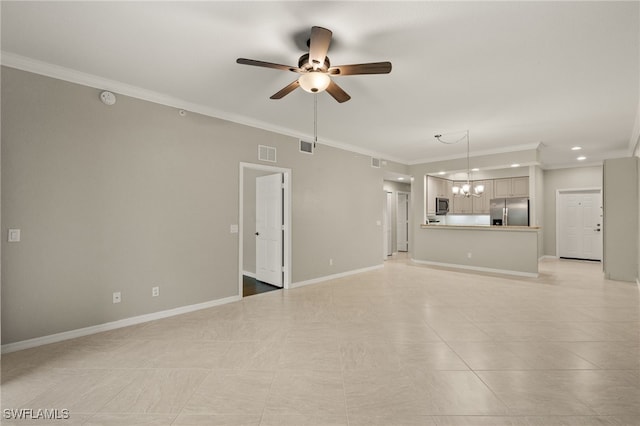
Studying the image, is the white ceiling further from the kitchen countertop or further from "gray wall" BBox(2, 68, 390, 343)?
the kitchen countertop

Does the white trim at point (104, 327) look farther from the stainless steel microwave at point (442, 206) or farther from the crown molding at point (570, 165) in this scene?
the crown molding at point (570, 165)

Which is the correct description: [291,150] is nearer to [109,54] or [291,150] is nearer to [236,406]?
[109,54]

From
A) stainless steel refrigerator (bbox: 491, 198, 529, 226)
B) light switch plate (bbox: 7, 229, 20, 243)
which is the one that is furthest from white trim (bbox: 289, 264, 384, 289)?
stainless steel refrigerator (bbox: 491, 198, 529, 226)

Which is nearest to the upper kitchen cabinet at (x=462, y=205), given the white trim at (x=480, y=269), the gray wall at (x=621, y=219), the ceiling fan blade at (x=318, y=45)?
the white trim at (x=480, y=269)

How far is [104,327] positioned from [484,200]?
29.7 ft

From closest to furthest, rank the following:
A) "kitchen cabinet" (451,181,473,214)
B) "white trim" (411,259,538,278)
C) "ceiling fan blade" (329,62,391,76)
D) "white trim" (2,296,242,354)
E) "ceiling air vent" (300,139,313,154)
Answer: "ceiling fan blade" (329,62,391,76)
"white trim" (2,296,242,354)
"ceiling air vent" (300,139,313,154)
"white trim" (411,259,538,278)
"kitchen cabinet" (451,181,473,214)

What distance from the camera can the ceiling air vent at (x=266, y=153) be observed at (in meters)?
4.81

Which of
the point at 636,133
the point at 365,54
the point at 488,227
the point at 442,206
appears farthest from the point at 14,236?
the point at 636,133

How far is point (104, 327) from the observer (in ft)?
10.9

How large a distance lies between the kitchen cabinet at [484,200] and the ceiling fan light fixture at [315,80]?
7.53m

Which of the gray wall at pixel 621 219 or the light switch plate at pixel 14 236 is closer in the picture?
the light switch plate at pixel 14 236

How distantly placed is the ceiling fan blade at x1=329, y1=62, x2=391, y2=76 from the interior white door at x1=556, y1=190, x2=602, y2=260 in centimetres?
914

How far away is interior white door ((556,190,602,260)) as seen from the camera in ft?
26.6

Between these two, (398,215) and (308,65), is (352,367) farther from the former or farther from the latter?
(398,215)
